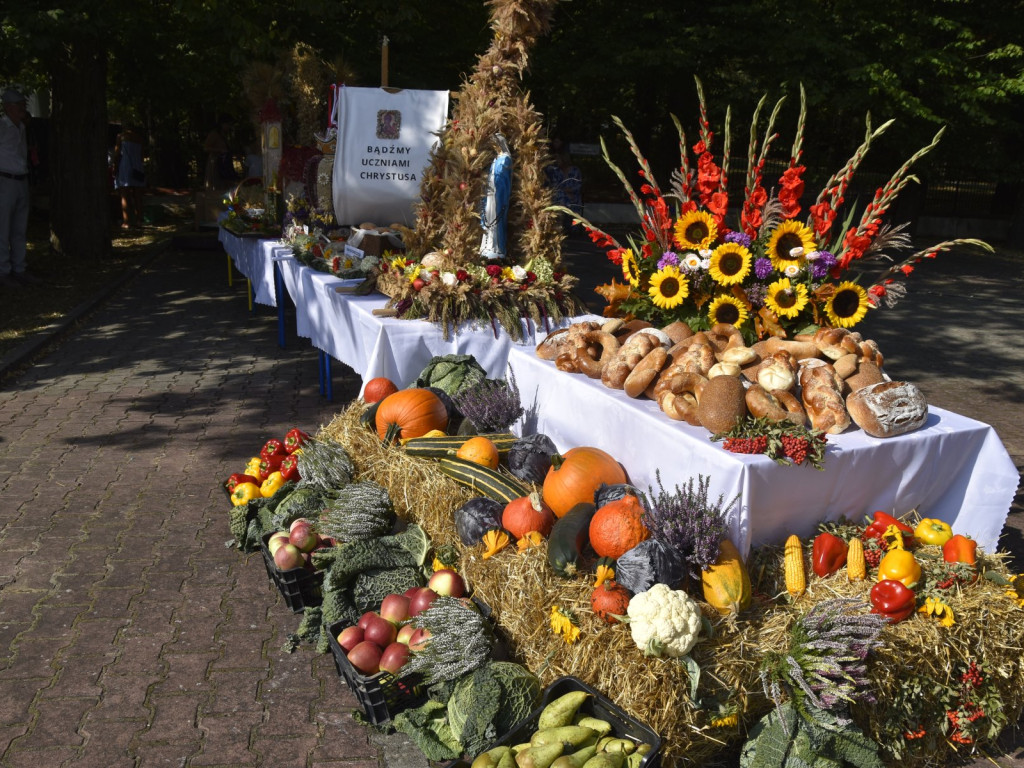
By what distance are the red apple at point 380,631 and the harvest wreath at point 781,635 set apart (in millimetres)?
399

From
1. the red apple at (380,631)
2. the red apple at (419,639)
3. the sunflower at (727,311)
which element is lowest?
the red apple at (380,631)

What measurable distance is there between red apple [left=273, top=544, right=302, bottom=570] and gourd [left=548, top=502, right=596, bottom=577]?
1.30 m

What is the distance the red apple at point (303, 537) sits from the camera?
4207 millimetres

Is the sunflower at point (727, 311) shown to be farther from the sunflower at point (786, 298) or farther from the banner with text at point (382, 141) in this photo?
the banner with text at point (382, 141)

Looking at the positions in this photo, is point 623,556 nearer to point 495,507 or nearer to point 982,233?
point 495,507

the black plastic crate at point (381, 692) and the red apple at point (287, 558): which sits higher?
the red apple at point (287, 558)

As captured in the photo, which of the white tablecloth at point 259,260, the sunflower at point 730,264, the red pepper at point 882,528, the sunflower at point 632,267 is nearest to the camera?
the red pepper at point 882,528

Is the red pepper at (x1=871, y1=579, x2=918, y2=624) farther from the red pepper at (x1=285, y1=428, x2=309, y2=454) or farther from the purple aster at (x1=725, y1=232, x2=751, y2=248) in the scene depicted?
the red pepper at (x1=285, y1=428, x2=309, y2=454)

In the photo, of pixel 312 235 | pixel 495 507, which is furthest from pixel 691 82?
pixel 495 507

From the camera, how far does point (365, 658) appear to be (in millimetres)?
3418

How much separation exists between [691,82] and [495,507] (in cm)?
1850

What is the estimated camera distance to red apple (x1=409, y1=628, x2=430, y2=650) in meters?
3.39

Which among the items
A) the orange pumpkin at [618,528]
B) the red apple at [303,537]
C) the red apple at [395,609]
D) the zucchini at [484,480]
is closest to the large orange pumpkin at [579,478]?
the zucchini at [484,480]

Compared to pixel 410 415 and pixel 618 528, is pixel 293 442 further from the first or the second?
pixel 618 528
